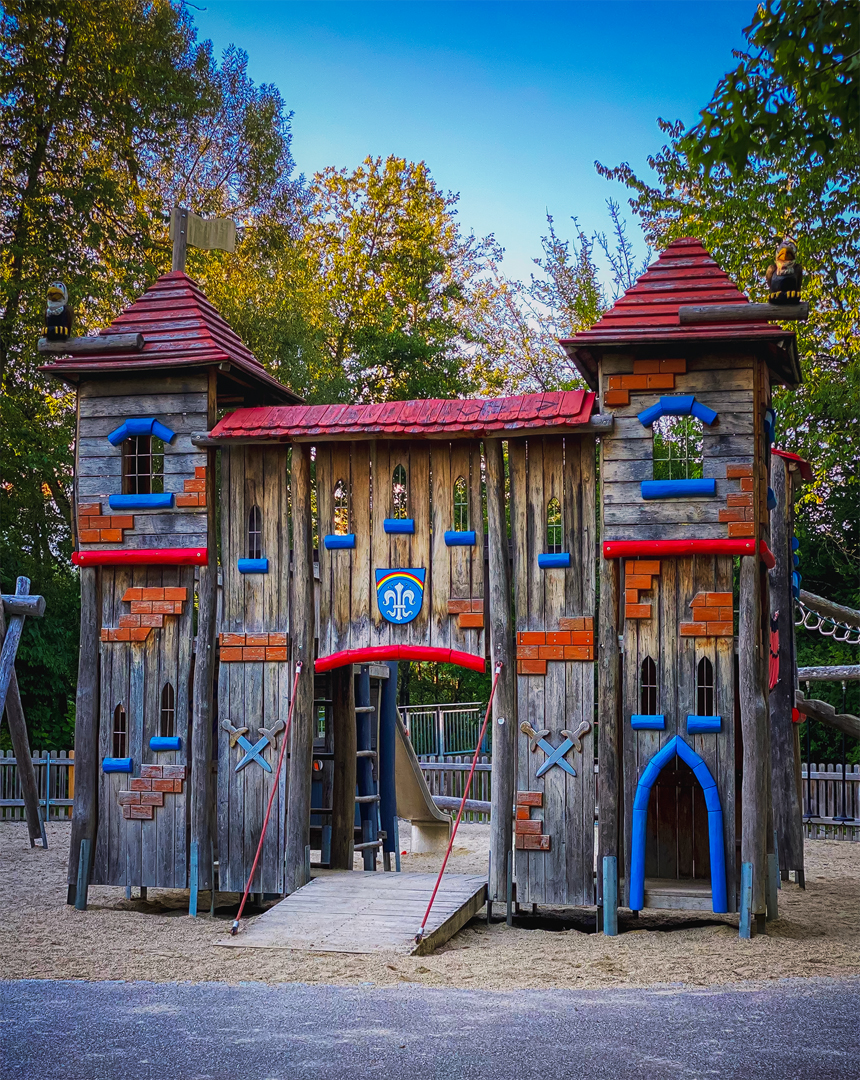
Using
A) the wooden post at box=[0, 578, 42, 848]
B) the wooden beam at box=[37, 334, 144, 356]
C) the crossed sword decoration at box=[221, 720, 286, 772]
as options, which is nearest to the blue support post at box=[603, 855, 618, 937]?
the crossed sword decoration at box=[221, 720, 286, 772]

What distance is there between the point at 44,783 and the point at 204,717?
29.6 ft

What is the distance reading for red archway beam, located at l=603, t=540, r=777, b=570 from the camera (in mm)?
9211

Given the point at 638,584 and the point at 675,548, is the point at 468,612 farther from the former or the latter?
the point at 675,548

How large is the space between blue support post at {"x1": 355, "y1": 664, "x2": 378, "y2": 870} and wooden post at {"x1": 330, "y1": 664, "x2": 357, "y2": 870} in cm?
46

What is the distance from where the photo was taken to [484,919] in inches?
392

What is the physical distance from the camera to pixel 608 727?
935 cm

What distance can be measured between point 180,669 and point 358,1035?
501 centimetres

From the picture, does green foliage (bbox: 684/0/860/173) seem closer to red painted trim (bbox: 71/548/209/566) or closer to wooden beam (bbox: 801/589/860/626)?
red painted trim (bbox: 71/548/209/566)

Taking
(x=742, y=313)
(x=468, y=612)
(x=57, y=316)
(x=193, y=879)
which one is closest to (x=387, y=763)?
(x=193, y=879)

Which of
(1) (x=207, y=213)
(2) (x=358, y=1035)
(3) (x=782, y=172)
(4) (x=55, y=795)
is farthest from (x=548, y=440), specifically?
(1) (x=207, y=213)

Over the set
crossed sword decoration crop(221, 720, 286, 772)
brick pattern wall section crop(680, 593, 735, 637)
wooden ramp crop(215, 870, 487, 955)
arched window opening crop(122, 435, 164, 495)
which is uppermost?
arched window opening crop(122, 435, 164, 495)

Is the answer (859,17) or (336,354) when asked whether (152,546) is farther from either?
(336,354)

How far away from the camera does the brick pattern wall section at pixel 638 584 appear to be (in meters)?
9.43

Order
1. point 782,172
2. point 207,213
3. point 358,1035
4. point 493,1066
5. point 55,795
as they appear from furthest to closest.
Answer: point 207,213 → point 782,172 → point 55,795 → point 358,1035 → point 493,1066
